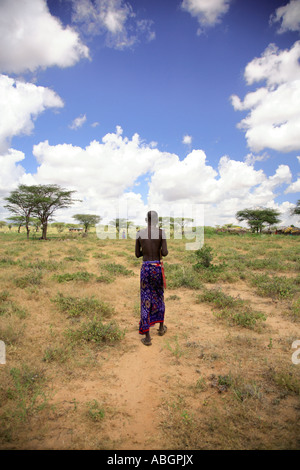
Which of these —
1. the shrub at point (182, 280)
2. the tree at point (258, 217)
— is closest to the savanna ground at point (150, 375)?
the shrub at point (182, 280)

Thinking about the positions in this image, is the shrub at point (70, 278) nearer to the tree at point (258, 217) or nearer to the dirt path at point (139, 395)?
the dirt path at point (139, 395)

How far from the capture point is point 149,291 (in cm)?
429

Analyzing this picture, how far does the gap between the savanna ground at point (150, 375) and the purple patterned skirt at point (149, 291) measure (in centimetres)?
42

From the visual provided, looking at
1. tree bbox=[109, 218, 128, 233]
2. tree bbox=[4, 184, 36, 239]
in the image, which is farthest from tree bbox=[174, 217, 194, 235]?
tree bbox=[4, 184, 36, 239]

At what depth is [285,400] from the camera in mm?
2662

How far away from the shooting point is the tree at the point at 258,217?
3762 cm

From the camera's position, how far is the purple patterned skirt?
421 centimetres

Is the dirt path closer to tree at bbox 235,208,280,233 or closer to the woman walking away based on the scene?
the woman walking away

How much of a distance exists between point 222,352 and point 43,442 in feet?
8.64

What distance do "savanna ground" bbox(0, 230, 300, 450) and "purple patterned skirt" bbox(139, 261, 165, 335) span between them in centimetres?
42

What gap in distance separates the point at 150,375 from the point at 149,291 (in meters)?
1.38
